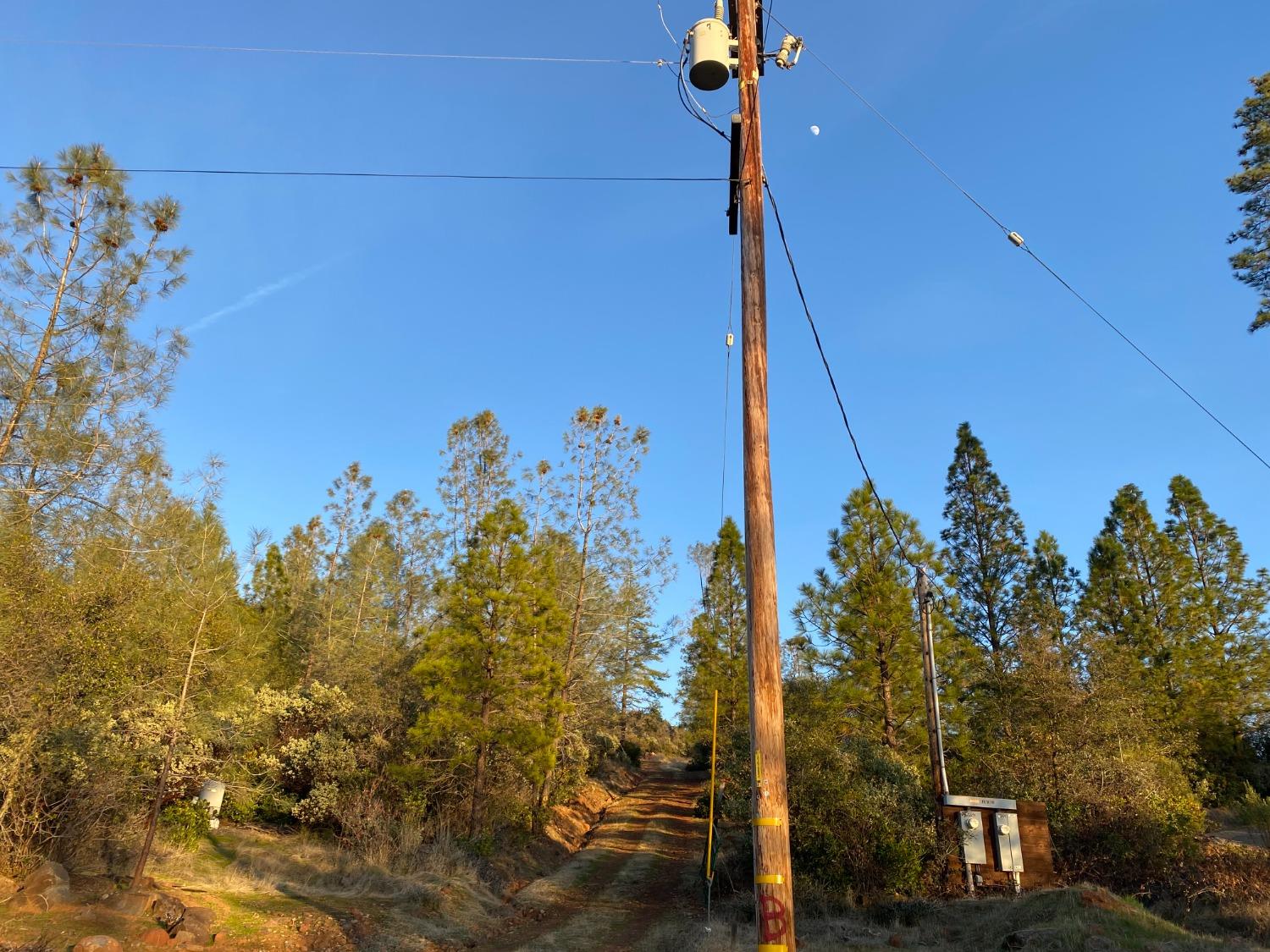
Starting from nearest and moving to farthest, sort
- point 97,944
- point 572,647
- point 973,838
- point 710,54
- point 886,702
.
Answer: point 710,54, point 97,944, point 973,838, point 886,702, point 572,647

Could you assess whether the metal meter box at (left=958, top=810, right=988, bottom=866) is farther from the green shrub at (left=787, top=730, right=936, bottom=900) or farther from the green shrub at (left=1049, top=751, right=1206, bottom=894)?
the green shrub at (left=1049, top=751, right=1206, bottom=894)

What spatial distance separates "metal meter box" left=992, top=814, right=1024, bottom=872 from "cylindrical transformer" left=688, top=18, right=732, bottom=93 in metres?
14.6

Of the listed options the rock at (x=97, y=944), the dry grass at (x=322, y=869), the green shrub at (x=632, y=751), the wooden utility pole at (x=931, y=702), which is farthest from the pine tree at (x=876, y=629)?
the green shrub at (x=632, y=751)

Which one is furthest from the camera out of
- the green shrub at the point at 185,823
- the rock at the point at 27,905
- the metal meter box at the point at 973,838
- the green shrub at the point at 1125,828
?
the green shrub at the point at 185,823

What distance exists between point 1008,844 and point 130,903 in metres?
15.4

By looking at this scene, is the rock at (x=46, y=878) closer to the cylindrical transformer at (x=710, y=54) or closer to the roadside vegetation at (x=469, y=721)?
the roadside vegetation at (x=469, y=721)

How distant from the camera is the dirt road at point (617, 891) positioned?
45.8 feet

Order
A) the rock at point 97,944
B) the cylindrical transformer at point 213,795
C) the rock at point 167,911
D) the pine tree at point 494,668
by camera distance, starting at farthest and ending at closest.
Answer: the pine tree at point 494,668, the cylindrical transformer at point 213,795, the rock at point 167,911, the rock at point 97,944

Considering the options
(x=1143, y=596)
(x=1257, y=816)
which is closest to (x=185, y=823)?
(x=1257, y=816)

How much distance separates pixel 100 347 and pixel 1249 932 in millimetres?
21530

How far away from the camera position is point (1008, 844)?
48.4 ft

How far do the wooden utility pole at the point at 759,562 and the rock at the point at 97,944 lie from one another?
27.5 feet

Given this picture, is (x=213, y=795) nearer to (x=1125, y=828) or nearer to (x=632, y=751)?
(x=1125, y=828)

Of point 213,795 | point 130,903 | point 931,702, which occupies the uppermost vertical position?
point 931,702
